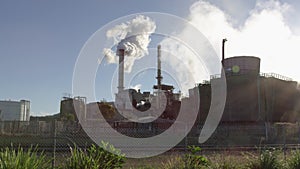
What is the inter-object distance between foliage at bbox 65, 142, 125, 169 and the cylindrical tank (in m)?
40.2

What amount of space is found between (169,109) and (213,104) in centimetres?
559

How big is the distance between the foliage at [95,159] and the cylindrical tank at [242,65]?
40.2m

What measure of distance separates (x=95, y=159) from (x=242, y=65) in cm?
4161

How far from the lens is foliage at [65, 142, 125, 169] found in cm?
648

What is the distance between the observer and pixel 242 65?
4578cm

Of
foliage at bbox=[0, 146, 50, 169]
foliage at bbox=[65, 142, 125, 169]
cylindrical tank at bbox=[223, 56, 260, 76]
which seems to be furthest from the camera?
cylindrical tank at bbox=[223, 56, 260, 76]

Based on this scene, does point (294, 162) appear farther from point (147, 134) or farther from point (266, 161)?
point (147, 134)

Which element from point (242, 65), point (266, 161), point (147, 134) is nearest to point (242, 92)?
point (242, 65)

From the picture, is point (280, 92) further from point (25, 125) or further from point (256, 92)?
point (25, 125)

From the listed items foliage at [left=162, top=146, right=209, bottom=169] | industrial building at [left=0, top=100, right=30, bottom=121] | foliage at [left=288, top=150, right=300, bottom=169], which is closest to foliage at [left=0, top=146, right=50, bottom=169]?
foliage at [left=162, top=146, right=209, bottom=169]

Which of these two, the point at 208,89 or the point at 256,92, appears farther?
the point at 208,89

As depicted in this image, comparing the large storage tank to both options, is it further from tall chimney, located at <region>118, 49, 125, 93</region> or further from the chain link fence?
tall chimney, located at <region>118, 49, 125, 93</region>

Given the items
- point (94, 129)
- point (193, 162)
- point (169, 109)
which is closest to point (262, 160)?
point (193, 162)

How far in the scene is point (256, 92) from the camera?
1672 inches
